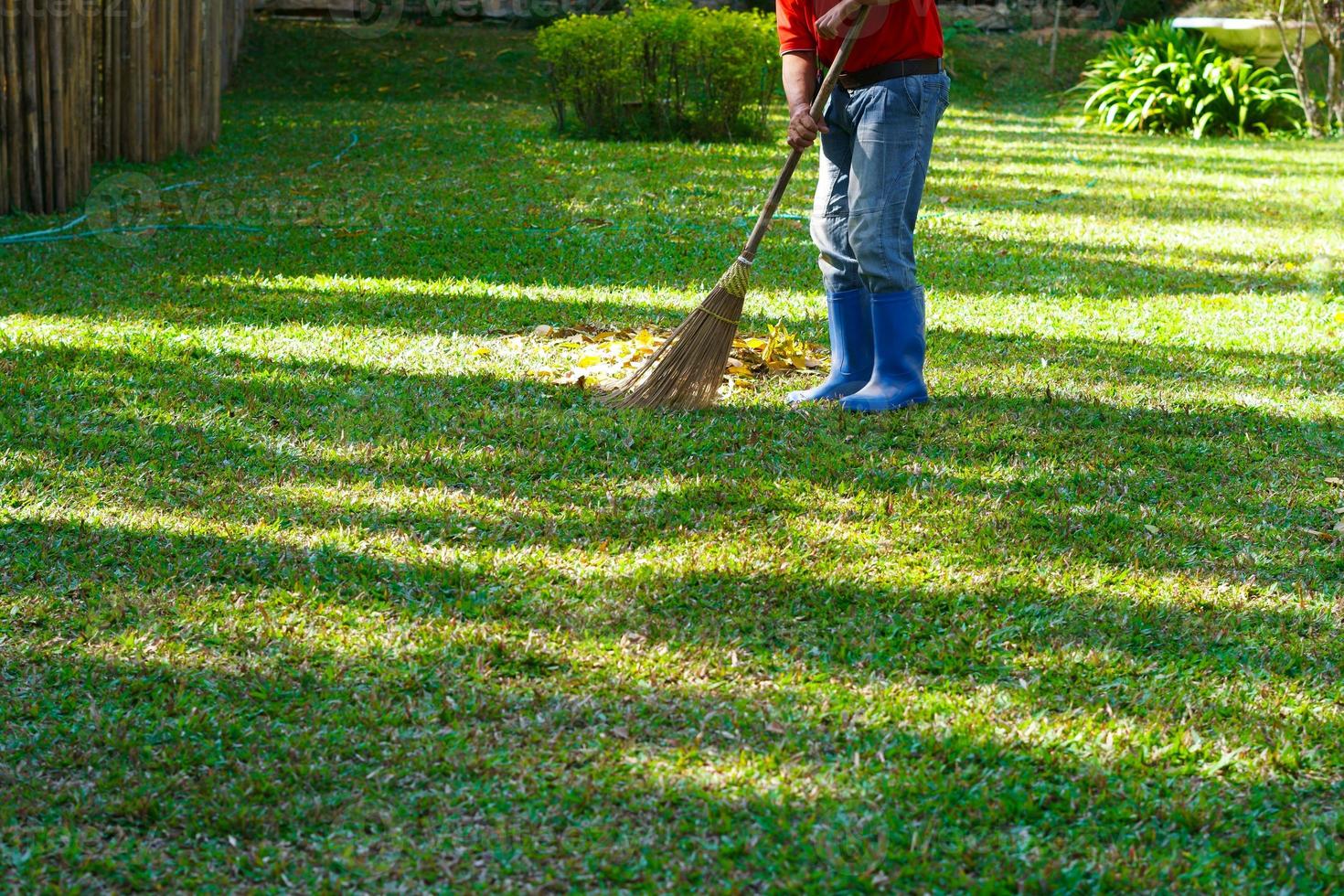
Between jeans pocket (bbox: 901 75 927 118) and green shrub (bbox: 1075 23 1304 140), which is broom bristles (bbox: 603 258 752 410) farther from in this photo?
green shrub (bbox: 1075 23 1304 140)

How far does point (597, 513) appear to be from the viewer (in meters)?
A: 3.60

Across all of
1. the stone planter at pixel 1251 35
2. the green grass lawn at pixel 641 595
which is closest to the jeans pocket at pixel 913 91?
the green grass lawn at pixel 641 595

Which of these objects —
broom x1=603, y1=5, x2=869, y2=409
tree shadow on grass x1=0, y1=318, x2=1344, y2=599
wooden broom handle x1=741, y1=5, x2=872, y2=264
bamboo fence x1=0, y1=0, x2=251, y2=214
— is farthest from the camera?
bamboo fence x1=0, y1=0, x2=251, y2=214

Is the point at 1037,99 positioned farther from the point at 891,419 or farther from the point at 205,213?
the point at 891,419

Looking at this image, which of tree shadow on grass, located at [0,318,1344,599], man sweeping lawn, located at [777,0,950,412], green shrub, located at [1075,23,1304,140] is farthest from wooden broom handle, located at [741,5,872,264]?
green shrub, located at [1075,23,1304,140]

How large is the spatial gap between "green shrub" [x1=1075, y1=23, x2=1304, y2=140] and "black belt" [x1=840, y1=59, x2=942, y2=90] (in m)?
10.1

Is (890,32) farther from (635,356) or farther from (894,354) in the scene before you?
(635,356)

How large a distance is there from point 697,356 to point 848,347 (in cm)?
57

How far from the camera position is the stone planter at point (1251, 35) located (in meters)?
13.4

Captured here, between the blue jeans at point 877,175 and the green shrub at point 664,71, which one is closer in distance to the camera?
the blue jeans at point 877,175

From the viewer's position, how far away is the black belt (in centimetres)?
418

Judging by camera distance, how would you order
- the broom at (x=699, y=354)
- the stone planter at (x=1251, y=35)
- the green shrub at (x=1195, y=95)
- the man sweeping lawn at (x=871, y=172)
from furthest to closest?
the stone planter at (x=1251, y=35) < the green shrub at (x=1195, y=95) < the broom at (x=699, y=354) < the man sweeping lawn at (x=871, y=172)

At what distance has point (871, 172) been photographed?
167 inches

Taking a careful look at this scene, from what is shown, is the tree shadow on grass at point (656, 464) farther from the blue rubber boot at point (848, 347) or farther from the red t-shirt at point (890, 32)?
the red t-shirt at point (890, 32)
